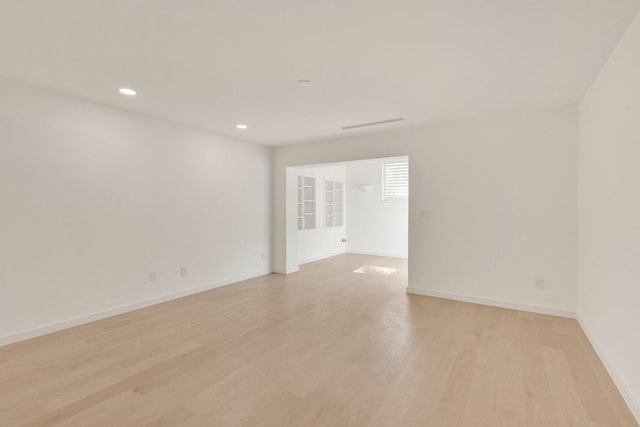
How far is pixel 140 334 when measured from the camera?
3.11 meters

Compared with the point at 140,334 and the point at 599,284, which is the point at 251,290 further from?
the point at 599,284

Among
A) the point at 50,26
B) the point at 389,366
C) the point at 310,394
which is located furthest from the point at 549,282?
the point at 50,26

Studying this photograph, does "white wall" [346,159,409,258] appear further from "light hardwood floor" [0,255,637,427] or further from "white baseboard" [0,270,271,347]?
"white baseboard" [0,270,271,347]

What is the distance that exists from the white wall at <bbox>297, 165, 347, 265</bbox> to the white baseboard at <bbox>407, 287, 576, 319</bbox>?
299cm

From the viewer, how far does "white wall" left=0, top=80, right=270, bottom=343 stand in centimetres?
295

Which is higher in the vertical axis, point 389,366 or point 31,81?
point 31,81

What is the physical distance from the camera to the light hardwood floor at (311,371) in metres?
1.91

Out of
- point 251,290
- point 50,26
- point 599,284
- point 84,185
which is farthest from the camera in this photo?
point 251,290

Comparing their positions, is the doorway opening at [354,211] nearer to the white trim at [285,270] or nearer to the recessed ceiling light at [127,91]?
the white trim at [285,270]

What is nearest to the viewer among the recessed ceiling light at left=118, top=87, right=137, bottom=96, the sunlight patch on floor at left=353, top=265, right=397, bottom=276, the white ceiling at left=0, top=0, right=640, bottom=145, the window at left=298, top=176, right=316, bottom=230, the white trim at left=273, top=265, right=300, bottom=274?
the white ceiling at left=0, top=0, right=640, bottom=145

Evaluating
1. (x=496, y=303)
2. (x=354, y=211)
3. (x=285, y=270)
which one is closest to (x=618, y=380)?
(x=496, y=303)

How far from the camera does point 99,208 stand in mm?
3541

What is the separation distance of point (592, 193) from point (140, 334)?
15.2ft

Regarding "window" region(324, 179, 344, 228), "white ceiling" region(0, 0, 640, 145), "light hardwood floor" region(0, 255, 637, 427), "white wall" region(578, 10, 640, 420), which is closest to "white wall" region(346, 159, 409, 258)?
"window" region(324, 179, 344, 228)
